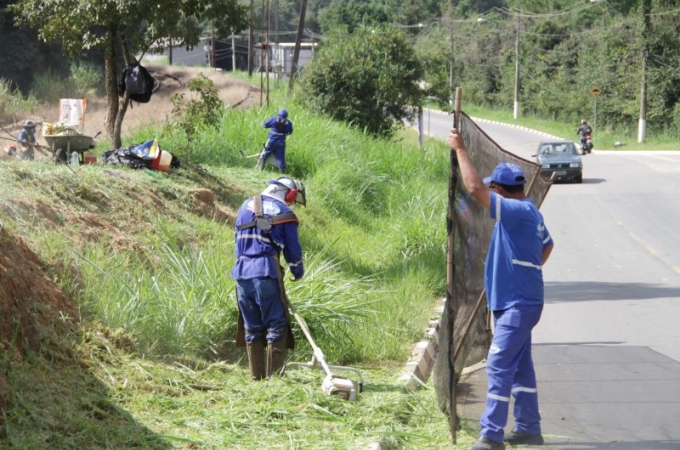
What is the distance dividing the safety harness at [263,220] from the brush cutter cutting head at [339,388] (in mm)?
1274

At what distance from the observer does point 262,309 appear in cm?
795

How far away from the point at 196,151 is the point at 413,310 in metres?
9.88

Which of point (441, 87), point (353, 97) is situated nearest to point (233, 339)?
point (353, 97)

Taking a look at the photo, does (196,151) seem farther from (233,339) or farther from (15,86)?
(15,86)

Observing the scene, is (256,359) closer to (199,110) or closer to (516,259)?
(516,259)

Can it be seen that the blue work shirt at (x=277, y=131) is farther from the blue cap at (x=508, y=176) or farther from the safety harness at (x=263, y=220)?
the blue cap at (x=508, y=176)

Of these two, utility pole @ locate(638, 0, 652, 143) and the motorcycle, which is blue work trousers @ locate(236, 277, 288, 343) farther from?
utility pole @ locate(638, 0, 652, 143)

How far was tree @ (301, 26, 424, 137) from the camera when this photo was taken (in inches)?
1139

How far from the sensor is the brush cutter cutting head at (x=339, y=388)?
725 centimetres

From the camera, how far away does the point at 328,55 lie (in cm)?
2952

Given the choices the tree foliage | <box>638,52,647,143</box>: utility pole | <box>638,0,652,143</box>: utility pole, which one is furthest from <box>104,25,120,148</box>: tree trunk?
<box>638,52,647,143</box>: utility pole

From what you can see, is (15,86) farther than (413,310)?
Yes

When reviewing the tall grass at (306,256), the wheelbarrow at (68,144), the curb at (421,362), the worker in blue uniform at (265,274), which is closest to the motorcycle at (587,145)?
the tall grass at (306,256)

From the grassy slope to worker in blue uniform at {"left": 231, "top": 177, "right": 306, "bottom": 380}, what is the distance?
27 cm
